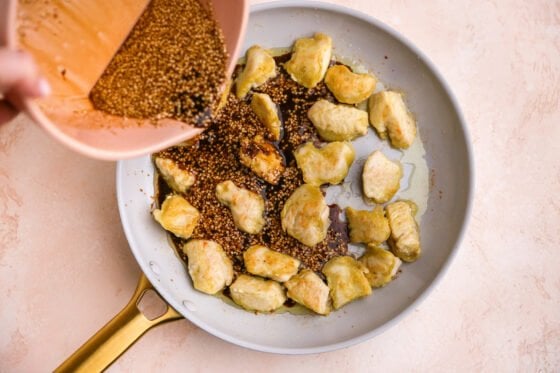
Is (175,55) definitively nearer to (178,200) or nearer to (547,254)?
(178,200)

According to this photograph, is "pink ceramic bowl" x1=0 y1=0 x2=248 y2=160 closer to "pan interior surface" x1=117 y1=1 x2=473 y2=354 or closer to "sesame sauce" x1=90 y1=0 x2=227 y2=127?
"sesame sauce" x1=90 y1=0 x2=227 y2=127

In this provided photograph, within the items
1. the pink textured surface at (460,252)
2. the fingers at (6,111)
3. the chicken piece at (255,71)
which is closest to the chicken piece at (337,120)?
the chicken piece at (255,71)

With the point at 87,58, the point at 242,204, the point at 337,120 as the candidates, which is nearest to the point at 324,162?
the point at 337,120

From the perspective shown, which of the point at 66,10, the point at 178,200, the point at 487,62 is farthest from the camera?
the point at 487,62

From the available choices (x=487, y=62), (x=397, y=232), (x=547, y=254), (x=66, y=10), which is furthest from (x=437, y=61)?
(x=66, y=10)

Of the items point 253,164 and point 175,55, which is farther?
point 253,164

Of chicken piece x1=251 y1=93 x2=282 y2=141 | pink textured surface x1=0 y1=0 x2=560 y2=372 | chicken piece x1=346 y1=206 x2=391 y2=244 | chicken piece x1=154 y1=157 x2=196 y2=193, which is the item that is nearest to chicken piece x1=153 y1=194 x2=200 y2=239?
chicken piece x1=154 y1=157 x2=196 y2=193

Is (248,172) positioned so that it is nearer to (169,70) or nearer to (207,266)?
(207,266)
